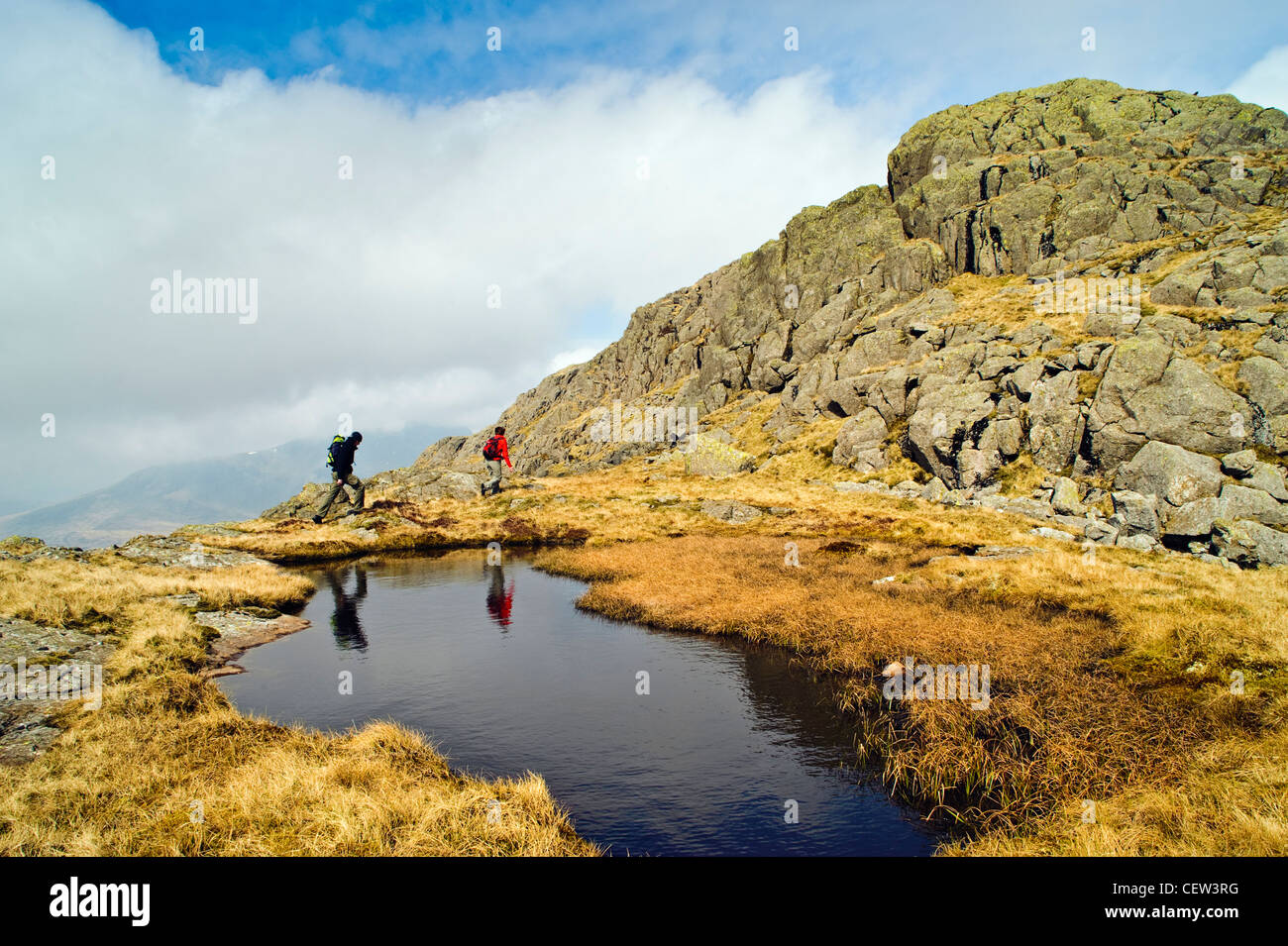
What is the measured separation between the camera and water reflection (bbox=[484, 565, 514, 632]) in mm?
27881

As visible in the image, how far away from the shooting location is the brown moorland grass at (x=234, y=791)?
951 cm

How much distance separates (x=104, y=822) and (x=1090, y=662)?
23988mm

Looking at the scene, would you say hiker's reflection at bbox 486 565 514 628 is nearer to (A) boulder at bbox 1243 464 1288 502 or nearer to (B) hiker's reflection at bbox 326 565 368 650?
(B) hiker's reflection at bbox 326 565 368 650

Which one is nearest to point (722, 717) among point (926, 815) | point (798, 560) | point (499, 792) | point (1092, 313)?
point (926, 815)

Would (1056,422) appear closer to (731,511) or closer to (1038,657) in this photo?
(731,511)

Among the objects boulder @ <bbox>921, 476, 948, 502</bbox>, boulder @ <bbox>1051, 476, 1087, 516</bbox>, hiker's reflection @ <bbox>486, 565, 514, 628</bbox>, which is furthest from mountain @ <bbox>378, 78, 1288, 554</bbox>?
hiker's reflection @ <bbox>486, 565, 514, 628</bbox>

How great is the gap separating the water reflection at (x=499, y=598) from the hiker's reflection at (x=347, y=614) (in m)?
5.90

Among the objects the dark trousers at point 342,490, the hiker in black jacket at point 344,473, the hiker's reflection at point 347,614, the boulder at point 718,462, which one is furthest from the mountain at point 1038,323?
the hiker's reflection at point 347,614

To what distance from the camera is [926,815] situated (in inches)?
467

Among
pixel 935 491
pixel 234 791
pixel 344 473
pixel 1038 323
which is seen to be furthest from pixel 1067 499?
pixel 344 473

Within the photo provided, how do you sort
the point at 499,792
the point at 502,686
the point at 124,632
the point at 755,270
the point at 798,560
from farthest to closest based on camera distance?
the point at 755,270
the point at 798,560
the point at 124,632
the point at 502,686
the point at 499,792

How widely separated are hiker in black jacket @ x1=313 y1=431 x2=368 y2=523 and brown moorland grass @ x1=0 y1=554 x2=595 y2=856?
117 feet
